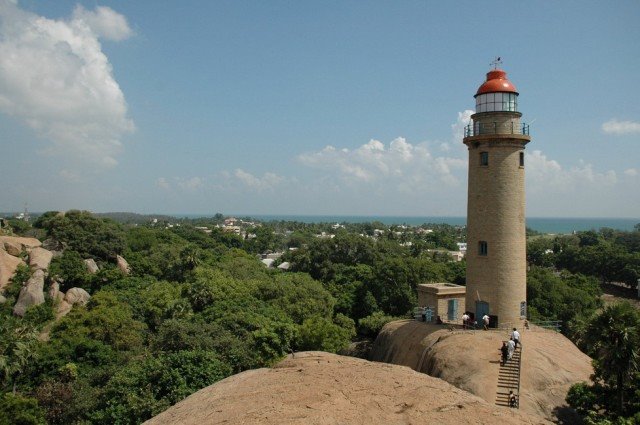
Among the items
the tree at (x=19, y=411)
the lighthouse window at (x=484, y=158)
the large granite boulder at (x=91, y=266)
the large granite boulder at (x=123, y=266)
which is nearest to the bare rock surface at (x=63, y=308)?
the large granite boulder at (x=91, y=266)

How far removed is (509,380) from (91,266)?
45.7 meters

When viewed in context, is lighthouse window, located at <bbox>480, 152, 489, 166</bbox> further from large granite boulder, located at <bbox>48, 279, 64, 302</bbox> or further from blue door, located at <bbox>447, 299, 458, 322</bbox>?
large granite boulder, located at <bbox>48, 279, 64, 302</bbox>

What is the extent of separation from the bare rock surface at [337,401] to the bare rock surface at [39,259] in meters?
38.2

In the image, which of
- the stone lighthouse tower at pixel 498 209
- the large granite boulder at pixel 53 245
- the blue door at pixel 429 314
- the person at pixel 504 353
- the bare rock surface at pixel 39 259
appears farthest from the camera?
the large granite boulder at pixel 53 245

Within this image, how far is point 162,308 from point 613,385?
99.9ft

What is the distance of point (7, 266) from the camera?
143ft

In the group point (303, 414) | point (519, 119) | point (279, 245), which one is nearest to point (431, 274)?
point (519, 119)

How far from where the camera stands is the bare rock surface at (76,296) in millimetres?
42562

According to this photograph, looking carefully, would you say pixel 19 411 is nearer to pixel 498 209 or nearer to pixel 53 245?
pixel 498 209

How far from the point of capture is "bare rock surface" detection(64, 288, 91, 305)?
140ft

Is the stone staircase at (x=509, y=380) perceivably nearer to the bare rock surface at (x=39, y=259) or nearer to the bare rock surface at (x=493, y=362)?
the bare rock surface at (x=493, y=362)

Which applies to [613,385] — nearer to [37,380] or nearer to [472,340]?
[472,340]

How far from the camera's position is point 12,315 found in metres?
38.9

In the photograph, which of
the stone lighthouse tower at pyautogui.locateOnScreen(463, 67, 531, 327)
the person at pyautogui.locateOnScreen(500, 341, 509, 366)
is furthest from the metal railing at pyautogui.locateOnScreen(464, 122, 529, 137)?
the person at pyautogui.locateOnScreen(500, 341, 509, 366)
